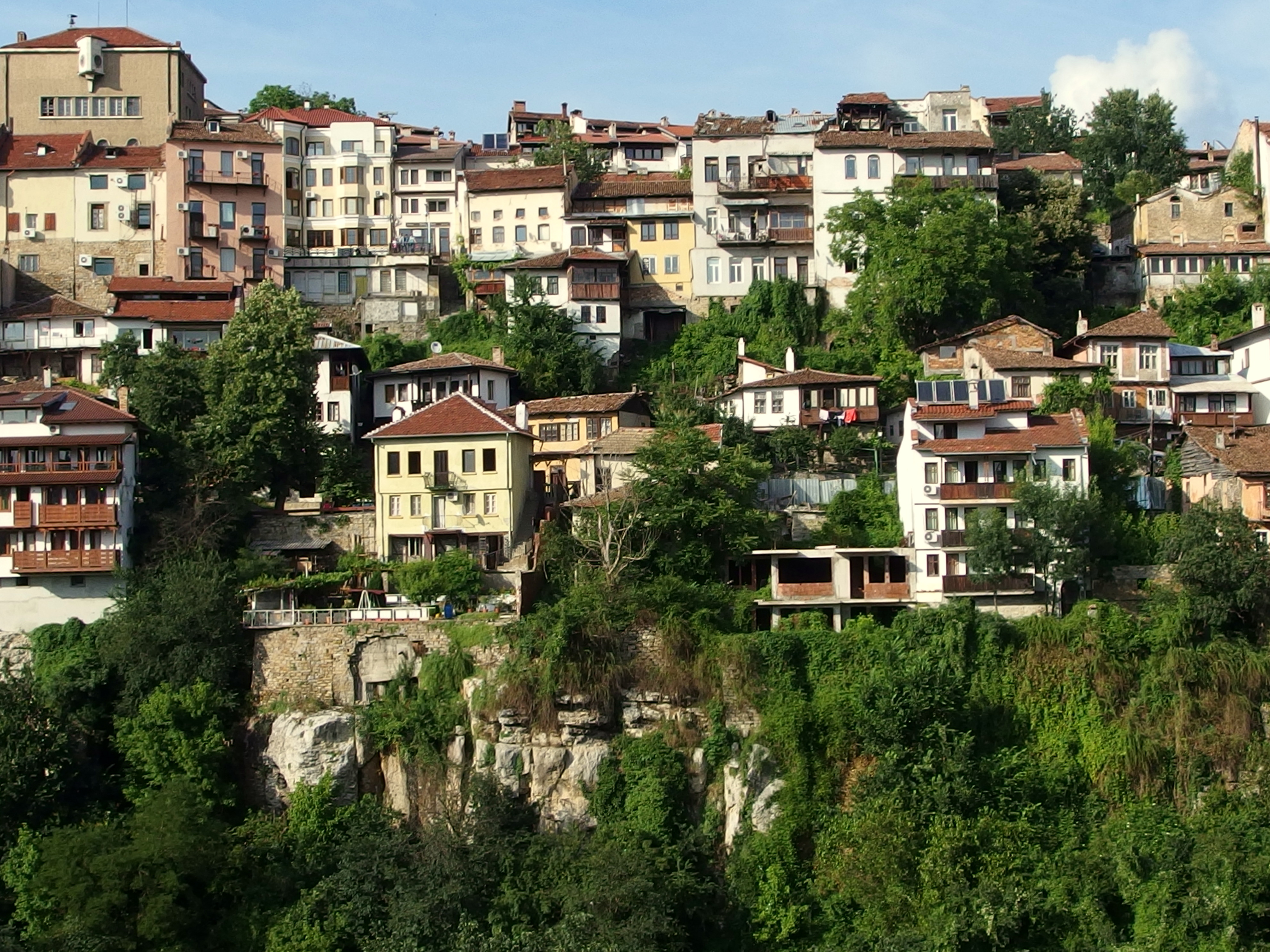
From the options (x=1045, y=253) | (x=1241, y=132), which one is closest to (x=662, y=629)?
(x=1045, y=253)

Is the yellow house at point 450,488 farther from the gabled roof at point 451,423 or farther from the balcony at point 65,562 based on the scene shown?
the balcony at point 65,562

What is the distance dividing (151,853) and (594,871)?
11.6 meters

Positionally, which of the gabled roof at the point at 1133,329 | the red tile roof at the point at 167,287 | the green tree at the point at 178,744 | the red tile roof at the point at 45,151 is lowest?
the green tree at the point at 178,744

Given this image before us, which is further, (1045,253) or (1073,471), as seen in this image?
(1045,253)

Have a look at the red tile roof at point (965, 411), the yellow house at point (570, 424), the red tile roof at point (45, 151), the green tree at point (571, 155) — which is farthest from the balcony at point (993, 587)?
the red tile roof at point (45, 151)

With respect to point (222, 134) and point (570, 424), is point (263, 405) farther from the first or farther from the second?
point (222, 134)

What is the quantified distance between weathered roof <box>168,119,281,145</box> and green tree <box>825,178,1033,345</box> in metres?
27.7

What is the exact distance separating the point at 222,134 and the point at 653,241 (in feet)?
67.8

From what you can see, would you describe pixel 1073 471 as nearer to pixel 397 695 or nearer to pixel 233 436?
pixel 397 695

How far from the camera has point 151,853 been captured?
4453 centimetres

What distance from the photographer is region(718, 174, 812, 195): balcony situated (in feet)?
253

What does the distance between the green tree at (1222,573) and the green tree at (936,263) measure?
19.0m

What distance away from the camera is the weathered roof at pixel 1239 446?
2190 inches

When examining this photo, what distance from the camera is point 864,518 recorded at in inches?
2267
